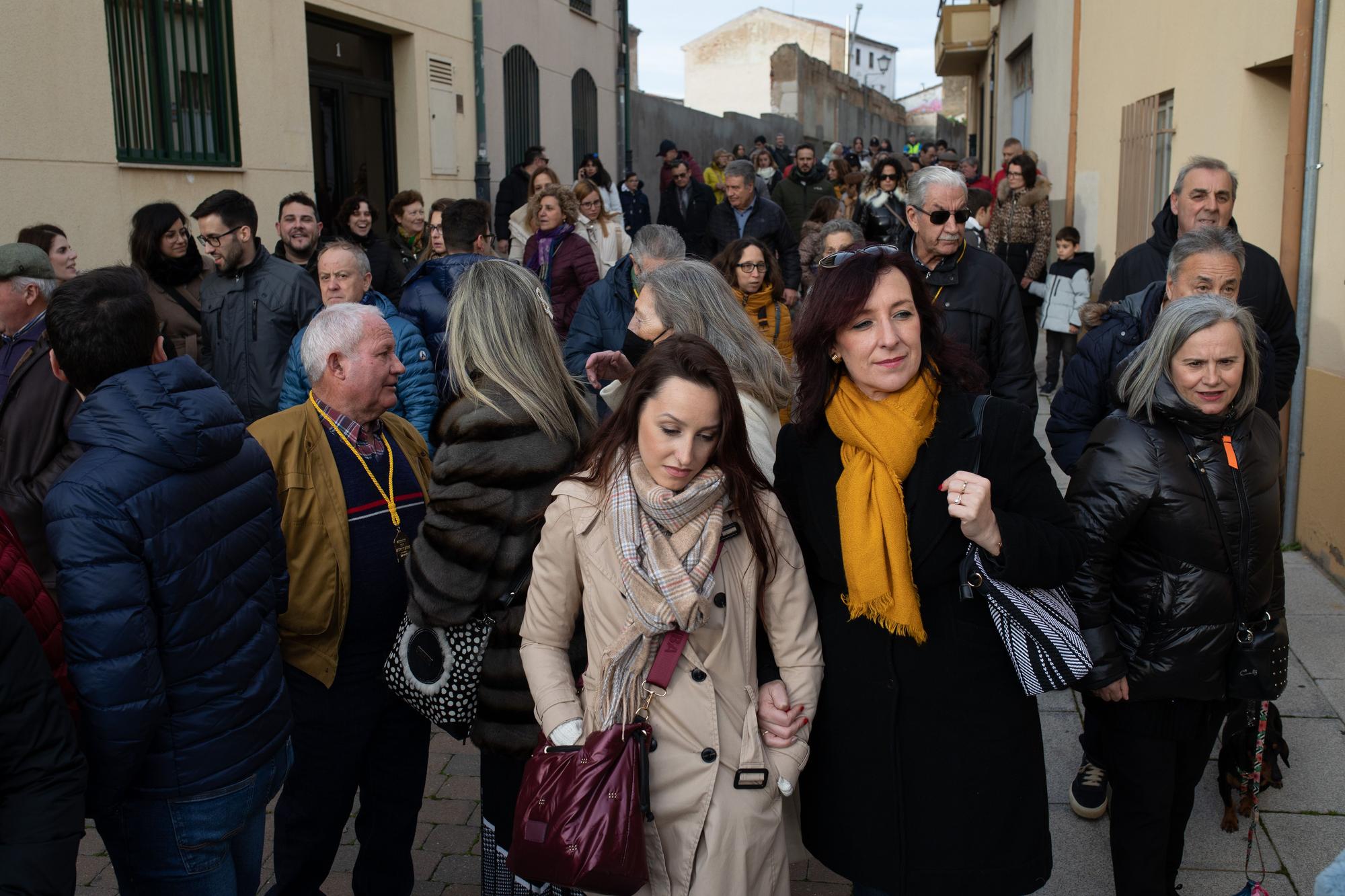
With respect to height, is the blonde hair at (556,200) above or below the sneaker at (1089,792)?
above

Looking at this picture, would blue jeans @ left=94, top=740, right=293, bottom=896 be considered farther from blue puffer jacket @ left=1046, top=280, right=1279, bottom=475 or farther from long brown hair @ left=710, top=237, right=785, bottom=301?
long brown hair @ left=710, top=237, right=785, bottom=301

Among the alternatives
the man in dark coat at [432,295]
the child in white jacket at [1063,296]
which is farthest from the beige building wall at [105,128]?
the child in white jacket at [1063,296]

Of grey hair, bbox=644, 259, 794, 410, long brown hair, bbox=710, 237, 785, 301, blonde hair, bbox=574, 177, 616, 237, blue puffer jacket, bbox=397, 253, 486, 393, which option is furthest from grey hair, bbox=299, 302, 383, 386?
blonde hair, bbox=574, 177, 616, 237

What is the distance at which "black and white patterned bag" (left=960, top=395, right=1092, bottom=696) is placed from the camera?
2482mm

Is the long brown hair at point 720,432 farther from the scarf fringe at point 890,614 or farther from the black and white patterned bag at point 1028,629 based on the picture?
the black and white patterned bag at point 1028,629

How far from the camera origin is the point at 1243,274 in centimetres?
462

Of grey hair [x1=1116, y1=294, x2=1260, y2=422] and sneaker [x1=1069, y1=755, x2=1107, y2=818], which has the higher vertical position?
grey hair [x1=1116, y1=294, x2=1260, y2=422]

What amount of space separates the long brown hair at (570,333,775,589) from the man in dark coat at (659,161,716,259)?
10.1 metres

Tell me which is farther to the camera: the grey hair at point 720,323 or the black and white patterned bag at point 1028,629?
the grey hair at point 720,323

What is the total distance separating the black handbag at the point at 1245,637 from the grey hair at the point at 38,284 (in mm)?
4389

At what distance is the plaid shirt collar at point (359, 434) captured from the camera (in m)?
3.39

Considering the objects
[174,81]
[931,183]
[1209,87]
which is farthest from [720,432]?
[174,81]

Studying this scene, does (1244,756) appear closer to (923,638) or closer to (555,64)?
(923,638)

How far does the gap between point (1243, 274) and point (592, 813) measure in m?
3.56
